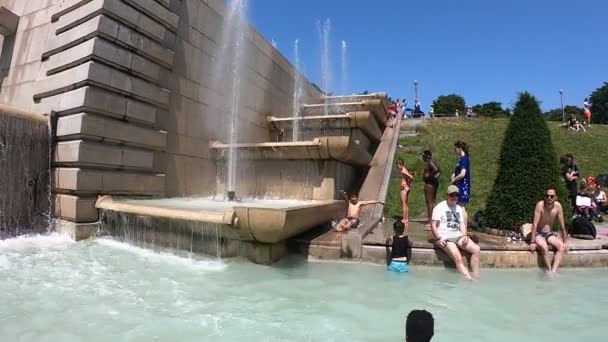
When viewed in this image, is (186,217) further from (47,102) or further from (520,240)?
(520,240)

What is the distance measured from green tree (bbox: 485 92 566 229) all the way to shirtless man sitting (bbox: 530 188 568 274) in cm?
129

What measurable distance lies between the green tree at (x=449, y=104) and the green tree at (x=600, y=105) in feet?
91.4

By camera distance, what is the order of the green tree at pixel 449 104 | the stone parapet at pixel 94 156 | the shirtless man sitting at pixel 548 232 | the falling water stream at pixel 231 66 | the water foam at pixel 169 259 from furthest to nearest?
the green tree at pixel 449 104 → the falling water stream at pixel 231 66 → the stone parapet at pixel 94 156 → the shirtless man sitting at pixel 548 232 → the water foam at pixel 169 259

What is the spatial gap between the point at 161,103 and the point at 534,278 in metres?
8.38

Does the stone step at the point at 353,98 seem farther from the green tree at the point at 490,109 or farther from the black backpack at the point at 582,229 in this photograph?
the green tree at the point at 490,109

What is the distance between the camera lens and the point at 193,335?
3.71 meters

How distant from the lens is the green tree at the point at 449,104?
99.9 m

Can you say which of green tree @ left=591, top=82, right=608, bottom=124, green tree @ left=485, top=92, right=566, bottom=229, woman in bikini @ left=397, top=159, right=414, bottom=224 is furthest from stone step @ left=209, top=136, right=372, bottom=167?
green tree @ left=591, top=82, right=608, bottom=124

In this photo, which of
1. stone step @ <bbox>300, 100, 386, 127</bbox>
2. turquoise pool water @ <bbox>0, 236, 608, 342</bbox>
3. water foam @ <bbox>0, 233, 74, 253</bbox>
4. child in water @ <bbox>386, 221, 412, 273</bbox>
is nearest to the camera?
turquoise pool water @ <bbox>0, 236, 608, 342</bbox>

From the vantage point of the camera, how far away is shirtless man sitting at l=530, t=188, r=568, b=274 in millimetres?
6754

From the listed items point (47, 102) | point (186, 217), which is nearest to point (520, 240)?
point (186, 217)

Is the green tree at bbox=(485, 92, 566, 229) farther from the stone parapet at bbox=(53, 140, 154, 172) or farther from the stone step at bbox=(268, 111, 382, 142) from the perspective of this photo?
the stone parapet at bbox=(53, 140, 154, 172)

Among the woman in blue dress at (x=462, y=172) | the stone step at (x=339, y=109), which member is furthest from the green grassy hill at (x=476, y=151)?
the woman in blue dress at (x=462, y=172)

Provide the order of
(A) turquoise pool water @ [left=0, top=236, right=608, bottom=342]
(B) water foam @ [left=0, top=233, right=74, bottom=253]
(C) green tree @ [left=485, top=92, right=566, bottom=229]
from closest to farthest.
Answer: (A) turquoise pool water @ [left=0, top=236, right=608, bottom=342]
(B) water foam @ [left=0, top=233, right=74, bottom=253]
(C) green tree @ [left=485, top=92, right=566, bottom=229]
